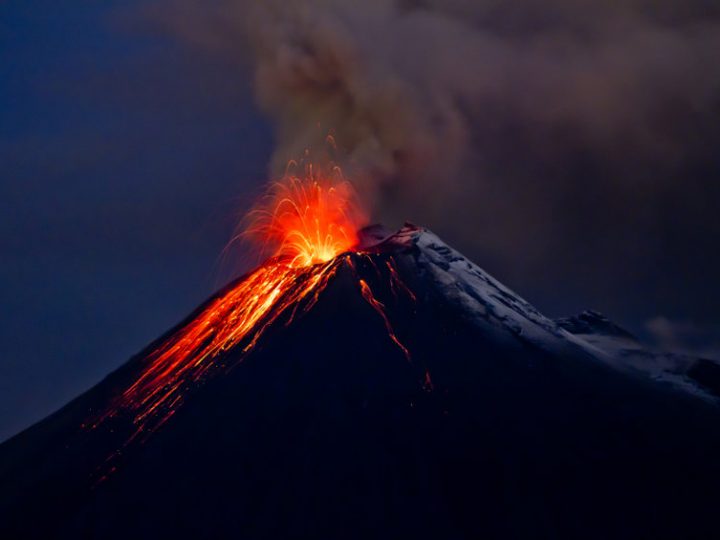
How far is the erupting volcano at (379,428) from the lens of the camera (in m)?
23.6

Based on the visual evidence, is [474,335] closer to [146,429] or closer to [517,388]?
[517,388]

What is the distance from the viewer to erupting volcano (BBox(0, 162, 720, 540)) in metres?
23.6

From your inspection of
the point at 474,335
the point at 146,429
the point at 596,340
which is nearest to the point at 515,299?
the point at 474,335

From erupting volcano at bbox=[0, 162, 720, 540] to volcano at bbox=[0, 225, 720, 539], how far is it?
6cm

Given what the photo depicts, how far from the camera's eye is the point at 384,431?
25797 mm

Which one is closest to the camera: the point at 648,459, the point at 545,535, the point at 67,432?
the point at 545,535

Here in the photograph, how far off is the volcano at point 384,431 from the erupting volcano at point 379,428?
60mm

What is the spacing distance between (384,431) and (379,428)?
17 cm

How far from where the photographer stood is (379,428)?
84.9ft

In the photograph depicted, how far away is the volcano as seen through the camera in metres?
23.6

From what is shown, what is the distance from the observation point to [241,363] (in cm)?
2933

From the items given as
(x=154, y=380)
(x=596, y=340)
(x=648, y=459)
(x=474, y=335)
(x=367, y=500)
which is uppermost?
(x=596, y=340)

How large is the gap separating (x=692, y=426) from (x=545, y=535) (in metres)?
7.82

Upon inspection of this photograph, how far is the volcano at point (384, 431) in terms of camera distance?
23.6 m
